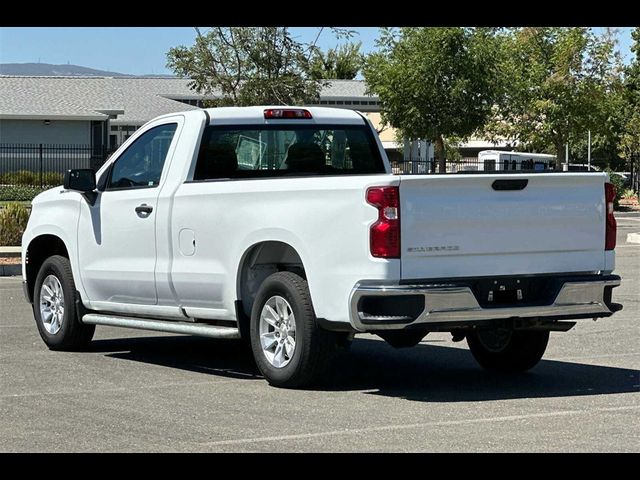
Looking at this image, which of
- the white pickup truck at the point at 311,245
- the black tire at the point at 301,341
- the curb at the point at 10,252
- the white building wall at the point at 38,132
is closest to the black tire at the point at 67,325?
the white pickup truck at the point at 311,245

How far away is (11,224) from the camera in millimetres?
24859

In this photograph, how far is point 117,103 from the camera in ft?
208

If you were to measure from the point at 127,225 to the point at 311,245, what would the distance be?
2.46m

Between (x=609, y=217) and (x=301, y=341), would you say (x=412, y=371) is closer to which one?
(x=301, y=341)

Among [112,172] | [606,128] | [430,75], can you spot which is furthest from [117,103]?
[112,172]

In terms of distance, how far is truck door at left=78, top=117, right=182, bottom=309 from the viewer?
38.8 ft

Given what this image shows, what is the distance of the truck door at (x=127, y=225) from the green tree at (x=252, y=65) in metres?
28.8

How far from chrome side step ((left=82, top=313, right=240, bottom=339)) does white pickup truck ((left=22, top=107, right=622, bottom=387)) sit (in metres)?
0.02

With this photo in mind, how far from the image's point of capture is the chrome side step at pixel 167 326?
1101 centimetres

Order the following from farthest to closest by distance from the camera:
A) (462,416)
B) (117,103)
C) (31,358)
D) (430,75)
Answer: (117,103), (430,75), (31,358), (462,416)

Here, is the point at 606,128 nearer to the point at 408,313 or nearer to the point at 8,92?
the point at 8,92

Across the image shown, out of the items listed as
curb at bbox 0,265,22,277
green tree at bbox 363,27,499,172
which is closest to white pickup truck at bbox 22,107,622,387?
curb at bbox 0,265,22,277

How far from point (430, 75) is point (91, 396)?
43.9 m

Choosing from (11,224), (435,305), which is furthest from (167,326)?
(11,224)
